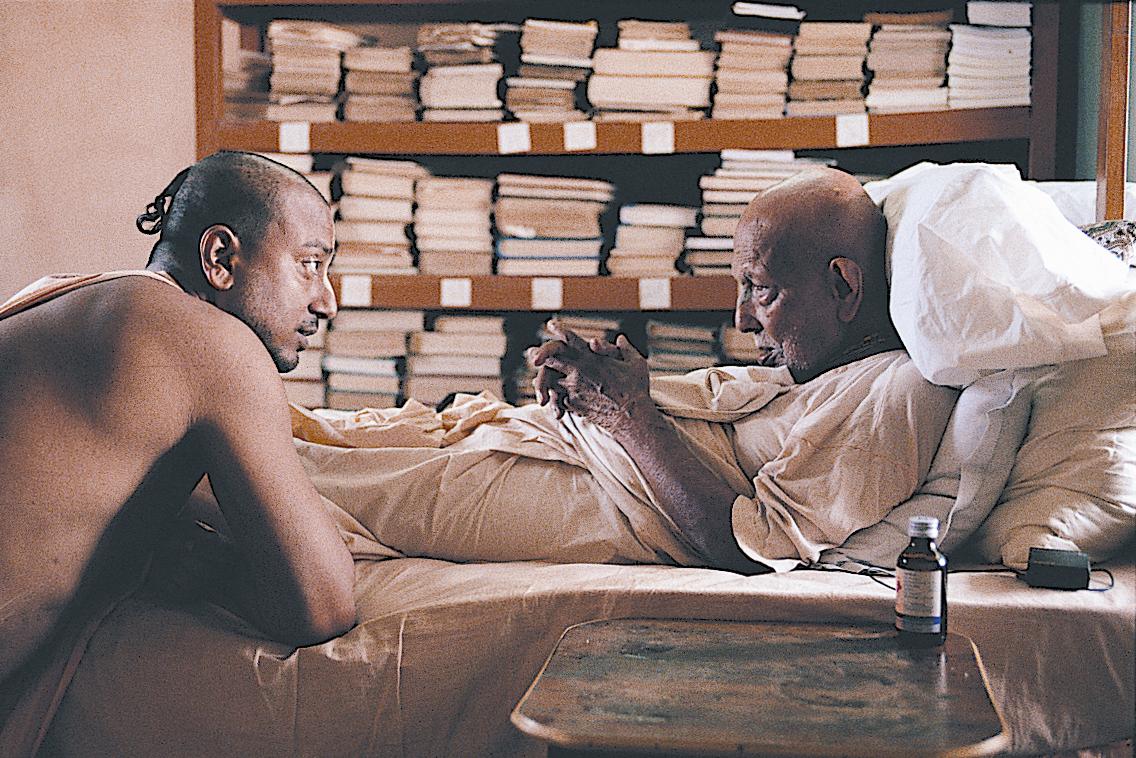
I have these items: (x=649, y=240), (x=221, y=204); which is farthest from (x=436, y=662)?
(x=649, y=240)

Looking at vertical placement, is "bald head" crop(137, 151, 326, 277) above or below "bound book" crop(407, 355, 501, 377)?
above

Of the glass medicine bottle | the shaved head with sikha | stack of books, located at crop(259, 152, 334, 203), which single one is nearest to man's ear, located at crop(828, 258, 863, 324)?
the shaved head with sikha

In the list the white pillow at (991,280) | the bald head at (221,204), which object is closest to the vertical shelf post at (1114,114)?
the white pillow at (991,280)

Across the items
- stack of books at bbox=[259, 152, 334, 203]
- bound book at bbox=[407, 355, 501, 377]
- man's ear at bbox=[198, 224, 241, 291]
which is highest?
stack of books at bbox=[259, 152, 334, 203]

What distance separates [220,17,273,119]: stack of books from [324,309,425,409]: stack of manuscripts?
613mm

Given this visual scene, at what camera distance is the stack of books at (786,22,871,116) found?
3066 mm

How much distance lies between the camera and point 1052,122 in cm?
288

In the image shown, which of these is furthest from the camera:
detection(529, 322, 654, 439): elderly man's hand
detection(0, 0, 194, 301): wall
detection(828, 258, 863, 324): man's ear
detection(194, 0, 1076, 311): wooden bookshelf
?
detection(0, 0, 194, 301): wall

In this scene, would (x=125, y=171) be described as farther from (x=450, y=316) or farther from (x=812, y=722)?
(x=812, y=722)

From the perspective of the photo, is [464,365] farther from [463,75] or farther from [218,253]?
[218,253]

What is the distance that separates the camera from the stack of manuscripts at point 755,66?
3094mm

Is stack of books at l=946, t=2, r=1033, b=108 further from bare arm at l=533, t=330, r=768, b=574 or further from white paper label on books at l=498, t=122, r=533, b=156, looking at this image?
bare arm at l=533, t=330, r=768, b=574

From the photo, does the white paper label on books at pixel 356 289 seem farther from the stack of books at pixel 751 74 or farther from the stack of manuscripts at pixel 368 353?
the stack of books at pixel 751 74

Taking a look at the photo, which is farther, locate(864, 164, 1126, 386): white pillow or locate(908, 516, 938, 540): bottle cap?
locate(864, 164, 1126, 386): white pillow
